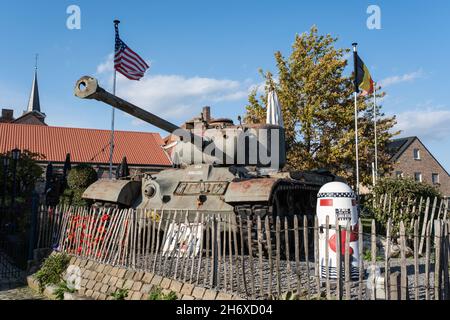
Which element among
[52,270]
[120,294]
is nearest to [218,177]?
[120,294]

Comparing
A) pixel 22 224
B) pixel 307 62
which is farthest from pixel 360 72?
pixel 22 224

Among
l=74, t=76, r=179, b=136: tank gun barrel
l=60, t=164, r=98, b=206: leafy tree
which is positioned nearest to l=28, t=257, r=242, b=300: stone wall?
l=74, t=76, r=179, b=136: tank gun barrel

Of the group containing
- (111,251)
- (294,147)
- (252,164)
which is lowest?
(111,251)

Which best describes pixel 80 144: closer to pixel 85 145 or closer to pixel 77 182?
pixel 85 145

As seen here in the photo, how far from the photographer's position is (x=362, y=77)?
67.8ft

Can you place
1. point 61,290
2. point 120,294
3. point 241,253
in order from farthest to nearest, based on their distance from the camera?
point 61,290, point 120,294, point 241,253

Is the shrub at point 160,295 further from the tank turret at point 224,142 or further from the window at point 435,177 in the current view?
the window at point 435,177

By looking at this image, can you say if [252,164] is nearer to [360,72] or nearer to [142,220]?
[142,220]

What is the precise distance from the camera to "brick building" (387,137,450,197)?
1629 inches

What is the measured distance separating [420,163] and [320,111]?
24.0 metres

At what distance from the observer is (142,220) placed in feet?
27.9

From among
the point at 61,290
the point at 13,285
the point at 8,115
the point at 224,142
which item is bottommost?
the point at 13,285

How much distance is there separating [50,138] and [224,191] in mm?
33545

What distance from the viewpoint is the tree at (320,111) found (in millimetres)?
22953
